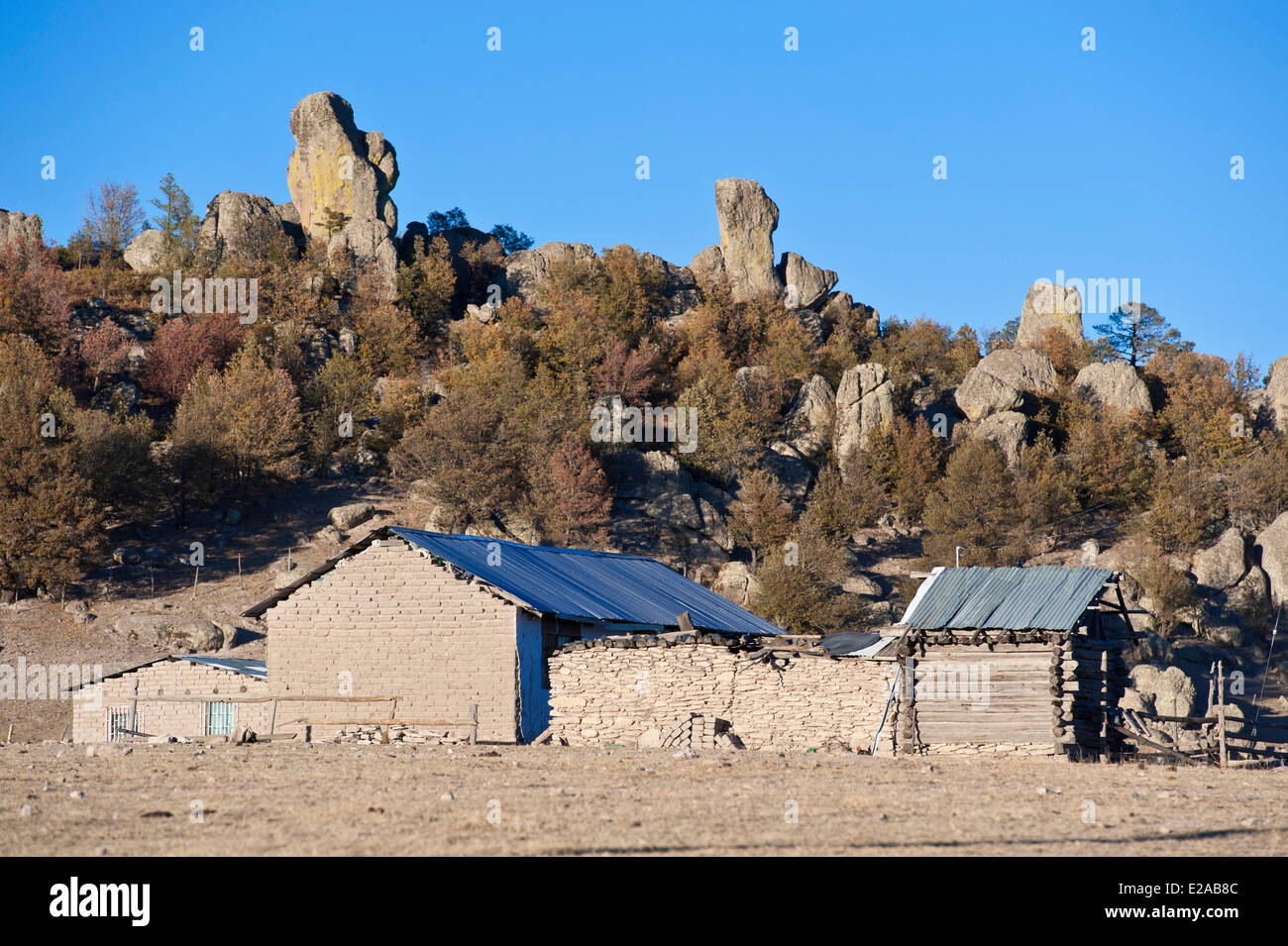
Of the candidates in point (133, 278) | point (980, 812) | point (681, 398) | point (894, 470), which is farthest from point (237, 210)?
point (980, 812)

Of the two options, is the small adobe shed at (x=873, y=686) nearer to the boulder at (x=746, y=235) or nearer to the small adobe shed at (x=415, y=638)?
the small adobe shed at (x=415, y=638)

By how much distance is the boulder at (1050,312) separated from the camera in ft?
284

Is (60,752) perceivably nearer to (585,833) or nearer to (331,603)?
(331,603)

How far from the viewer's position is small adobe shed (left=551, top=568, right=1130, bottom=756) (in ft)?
80.9

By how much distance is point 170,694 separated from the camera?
31516 mm

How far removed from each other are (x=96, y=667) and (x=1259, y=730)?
35932 mm

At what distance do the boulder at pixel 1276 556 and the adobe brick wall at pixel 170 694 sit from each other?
139 feet

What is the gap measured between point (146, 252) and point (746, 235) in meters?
38.8

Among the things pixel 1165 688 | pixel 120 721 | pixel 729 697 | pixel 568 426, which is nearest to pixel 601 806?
pixel 729 697

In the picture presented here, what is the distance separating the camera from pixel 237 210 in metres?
77.1

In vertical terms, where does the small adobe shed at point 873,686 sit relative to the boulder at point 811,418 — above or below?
below

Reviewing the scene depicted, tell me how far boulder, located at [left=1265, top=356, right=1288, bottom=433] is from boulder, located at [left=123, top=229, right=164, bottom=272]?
66.1m

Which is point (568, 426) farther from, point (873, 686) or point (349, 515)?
point (873, 686)

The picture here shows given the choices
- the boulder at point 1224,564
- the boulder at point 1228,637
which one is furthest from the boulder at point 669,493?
the boulder at point 1224,564
